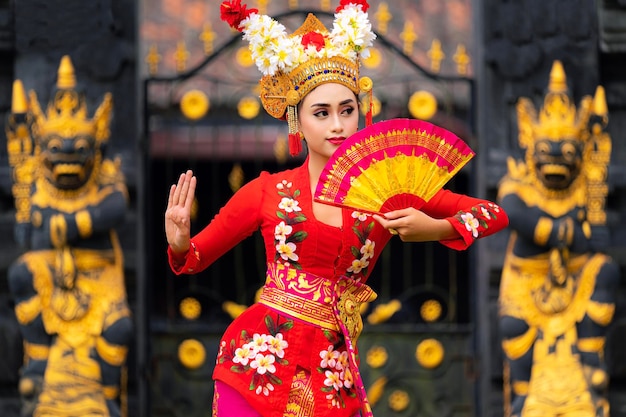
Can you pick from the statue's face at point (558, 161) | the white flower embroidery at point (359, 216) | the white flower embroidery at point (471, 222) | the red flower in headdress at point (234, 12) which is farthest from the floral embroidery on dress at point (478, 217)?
the statue's face at point (558, 161)

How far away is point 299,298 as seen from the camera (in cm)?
528

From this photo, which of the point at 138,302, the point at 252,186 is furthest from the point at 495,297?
the point at 252,186

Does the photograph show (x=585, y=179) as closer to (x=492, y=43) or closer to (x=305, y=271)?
(x=492, y=43)

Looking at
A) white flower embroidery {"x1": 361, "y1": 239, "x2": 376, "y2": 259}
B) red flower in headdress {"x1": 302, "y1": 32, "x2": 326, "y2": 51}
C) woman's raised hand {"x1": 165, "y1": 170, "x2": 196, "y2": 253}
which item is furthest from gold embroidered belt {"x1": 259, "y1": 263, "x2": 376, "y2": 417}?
red flower in headdress {"x1": 302, "y1": 32, "x2": 326, "y2": 51}

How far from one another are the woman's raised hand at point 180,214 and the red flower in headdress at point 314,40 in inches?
25.8

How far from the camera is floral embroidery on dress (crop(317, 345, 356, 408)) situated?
524 cm

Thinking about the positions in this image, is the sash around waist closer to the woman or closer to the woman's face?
the woman

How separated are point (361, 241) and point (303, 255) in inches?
8.2

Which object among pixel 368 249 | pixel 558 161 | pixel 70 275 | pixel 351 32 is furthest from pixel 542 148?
pixel 368 249

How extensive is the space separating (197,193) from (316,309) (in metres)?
5.21

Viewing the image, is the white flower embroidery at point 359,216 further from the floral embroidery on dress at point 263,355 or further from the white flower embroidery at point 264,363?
the white flower embroidery at point 264,363

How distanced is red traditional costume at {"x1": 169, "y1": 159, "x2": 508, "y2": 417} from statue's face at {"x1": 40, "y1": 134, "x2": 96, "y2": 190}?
308cm

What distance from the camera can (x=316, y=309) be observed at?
5266 mm

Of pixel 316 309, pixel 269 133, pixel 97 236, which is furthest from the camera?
pixel 269 133
